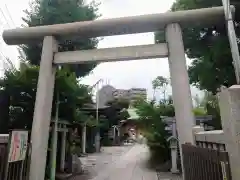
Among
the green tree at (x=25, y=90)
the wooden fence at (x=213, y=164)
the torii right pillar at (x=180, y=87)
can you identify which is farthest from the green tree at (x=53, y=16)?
the wooden fence at (x=213, y=164)

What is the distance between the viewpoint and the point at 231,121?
2.20 meters

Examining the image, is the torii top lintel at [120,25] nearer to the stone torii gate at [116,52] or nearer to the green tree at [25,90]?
the stone torii gate at [116,52]

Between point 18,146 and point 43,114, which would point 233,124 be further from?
point 43,114

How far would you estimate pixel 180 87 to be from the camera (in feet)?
17.7

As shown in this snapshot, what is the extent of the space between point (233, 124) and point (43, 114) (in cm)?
475

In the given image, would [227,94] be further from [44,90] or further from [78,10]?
[78,10]

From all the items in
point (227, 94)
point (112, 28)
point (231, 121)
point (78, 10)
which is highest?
point (78, 10)

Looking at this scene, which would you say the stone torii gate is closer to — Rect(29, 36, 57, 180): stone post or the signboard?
Rect(29, 36, 57, 180): stone post

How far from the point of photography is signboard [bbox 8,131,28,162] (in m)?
4.30

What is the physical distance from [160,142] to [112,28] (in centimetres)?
777

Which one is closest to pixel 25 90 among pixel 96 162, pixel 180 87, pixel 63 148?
pixel 63 148

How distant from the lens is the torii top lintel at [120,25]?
229 inches

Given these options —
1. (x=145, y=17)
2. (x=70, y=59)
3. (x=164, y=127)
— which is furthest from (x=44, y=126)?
(x=164, y=127)

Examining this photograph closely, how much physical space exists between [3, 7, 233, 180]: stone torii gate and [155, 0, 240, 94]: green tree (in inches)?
63.8
